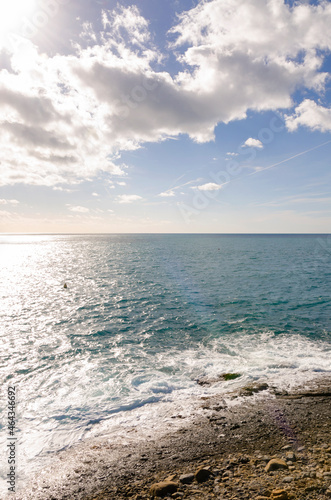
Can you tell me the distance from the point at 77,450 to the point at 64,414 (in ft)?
9.89

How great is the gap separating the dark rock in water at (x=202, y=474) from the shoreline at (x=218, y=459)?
0.08m

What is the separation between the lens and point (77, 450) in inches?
403

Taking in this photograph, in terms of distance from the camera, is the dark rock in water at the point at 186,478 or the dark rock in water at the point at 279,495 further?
the dark rock in water at the point at 186,478

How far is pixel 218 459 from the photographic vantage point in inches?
340

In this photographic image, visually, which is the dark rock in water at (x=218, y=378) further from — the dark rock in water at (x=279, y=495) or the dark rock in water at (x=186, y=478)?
the dark rock in water at (x=279, y=495)

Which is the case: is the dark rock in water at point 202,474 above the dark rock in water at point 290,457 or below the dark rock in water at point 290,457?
below

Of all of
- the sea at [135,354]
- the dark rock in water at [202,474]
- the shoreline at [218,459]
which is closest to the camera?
the shoreline at [218,459]

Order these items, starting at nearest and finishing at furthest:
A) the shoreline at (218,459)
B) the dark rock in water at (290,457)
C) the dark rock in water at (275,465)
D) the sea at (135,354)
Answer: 1. the shoreline at (218,459)
2. the dark rock in water at (275,465)
3. the dark rock in water at (290,457)
4. the sea at (135,354)

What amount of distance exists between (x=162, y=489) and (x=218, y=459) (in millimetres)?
2414

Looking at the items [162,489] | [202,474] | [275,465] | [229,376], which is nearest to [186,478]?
[202,474]

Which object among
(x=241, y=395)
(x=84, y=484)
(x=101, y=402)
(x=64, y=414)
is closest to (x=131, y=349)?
(x=101, y=402)

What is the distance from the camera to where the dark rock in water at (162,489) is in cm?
718

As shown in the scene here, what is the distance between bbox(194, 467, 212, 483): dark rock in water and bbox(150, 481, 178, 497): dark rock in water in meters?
0.76

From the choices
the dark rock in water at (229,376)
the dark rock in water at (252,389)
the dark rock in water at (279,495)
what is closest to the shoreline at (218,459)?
the dark rock in water at (279,495)
